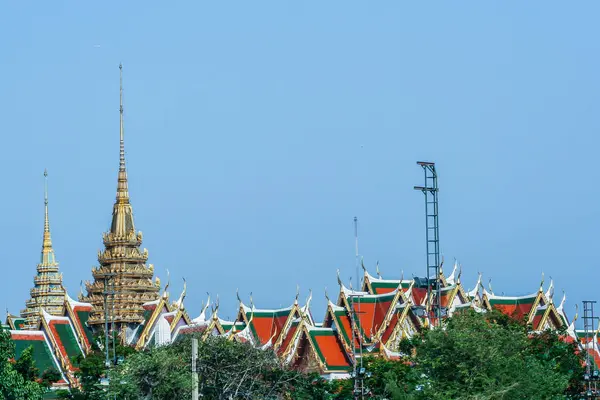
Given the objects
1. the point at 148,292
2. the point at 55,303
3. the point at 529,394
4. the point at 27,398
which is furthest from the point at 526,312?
the point at 27,398

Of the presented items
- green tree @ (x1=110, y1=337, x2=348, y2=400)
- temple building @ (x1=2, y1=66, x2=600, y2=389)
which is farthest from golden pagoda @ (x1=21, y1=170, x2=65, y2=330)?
green tree @ (x1=110, y1=337, x2=348, y2=400)

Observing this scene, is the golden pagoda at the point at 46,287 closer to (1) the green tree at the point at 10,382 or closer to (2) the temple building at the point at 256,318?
(2) the temple building at the point at 256,318

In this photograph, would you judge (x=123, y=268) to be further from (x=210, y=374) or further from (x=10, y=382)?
(x=10, y=382)

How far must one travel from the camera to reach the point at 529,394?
5097 cm

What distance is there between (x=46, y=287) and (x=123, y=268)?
15.0 metres

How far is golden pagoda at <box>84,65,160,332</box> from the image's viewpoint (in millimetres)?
75438

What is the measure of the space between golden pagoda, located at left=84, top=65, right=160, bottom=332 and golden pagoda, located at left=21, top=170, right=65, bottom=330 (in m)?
11.2

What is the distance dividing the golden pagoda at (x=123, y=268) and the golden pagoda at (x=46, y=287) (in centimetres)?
1116

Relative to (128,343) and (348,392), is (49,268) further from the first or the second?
(348,392)

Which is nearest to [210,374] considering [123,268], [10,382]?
[10,382]

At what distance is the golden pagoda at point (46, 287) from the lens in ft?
293

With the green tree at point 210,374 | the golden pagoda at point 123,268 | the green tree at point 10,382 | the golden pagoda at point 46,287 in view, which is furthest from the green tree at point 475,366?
the golden pagoda at point 46,287

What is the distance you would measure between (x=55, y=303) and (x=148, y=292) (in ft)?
45.4

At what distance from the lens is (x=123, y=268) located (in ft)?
252
